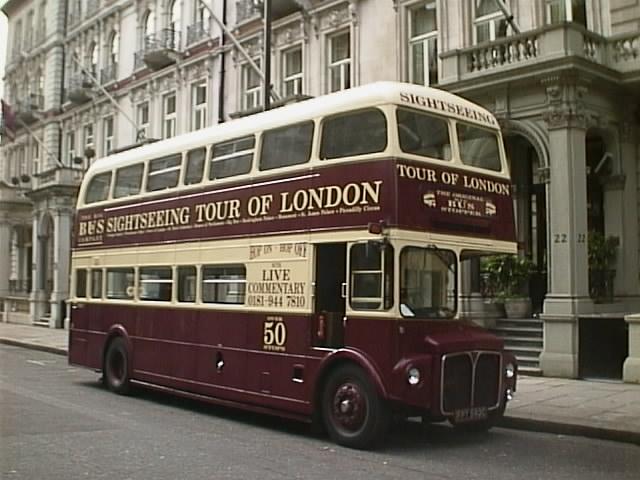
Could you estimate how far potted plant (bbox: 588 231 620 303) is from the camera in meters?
16.4

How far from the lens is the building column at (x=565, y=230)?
15.2 m

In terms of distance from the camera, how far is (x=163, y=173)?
13539 mm

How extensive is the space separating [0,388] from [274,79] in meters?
15.1

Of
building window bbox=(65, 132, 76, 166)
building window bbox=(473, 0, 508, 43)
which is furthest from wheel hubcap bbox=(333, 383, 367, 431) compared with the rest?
building window bbox=(65, 132, 76, 166)

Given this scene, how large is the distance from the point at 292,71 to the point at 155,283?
14.2 m

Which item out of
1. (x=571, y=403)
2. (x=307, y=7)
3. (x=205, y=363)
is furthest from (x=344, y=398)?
(x=307, y=7)

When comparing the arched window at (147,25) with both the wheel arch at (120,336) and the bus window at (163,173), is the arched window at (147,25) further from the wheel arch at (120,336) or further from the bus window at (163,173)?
the wheel arch at (120,336)

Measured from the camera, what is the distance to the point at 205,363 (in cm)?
1206

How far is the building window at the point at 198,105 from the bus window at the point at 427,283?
21328mm

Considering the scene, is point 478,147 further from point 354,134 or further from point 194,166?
point 194,166

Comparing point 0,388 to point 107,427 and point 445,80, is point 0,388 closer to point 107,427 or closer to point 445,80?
point 107,427

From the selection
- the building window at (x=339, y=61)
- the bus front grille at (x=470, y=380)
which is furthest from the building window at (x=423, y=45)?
the bus front grille at (x=470, y=380)

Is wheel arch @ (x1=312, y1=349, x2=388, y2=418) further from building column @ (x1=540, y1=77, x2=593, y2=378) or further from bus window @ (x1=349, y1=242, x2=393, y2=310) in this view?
building column @ (x1=540, y1=77, x2=593, y2=378)

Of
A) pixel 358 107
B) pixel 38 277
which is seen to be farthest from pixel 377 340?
pixel 38 277
